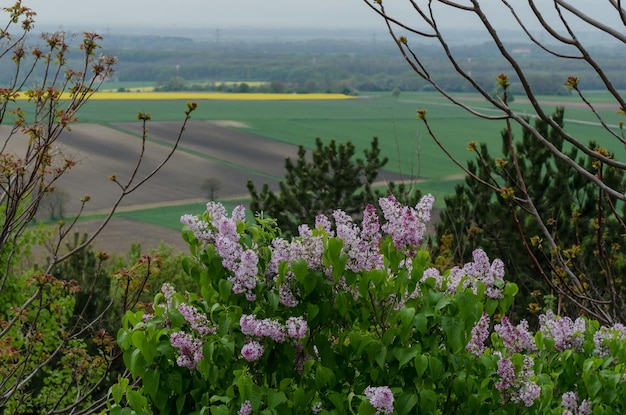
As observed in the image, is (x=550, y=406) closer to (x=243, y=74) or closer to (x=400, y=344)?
(x=400, y=344)

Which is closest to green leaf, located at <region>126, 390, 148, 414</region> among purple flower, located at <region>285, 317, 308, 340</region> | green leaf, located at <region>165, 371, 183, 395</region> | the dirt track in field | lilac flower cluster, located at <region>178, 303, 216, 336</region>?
green leaf, located at <region>165, 371, 183, 395</region>

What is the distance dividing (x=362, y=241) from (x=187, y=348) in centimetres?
84

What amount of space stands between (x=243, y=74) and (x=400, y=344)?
128439 millimetres

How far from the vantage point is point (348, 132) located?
67.3m

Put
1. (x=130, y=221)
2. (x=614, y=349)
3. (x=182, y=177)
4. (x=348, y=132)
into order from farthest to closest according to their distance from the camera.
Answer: (x=348, y=132)
(x=182, y=177)
(x=130, y=221)
(x=614, y=349)

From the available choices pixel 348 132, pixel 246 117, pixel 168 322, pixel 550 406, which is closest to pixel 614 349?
pixel 550 406

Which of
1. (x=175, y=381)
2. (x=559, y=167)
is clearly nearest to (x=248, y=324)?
(x=175, y=381)

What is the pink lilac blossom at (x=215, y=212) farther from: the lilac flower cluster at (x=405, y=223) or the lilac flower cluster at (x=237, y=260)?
the lilac flower cluster at (x=405, y=223)

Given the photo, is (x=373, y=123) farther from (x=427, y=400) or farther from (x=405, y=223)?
(x=427, y=400)

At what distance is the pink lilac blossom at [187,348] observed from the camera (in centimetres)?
380

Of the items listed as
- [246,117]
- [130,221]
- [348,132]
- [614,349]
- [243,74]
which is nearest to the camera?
[614,349]

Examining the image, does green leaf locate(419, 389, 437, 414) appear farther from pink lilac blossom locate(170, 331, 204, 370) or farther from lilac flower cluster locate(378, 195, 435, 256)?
pink lilac blossom locate(170, 331, 204, 370)

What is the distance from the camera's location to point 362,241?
12.8ft

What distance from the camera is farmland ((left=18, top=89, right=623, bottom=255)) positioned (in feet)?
164
